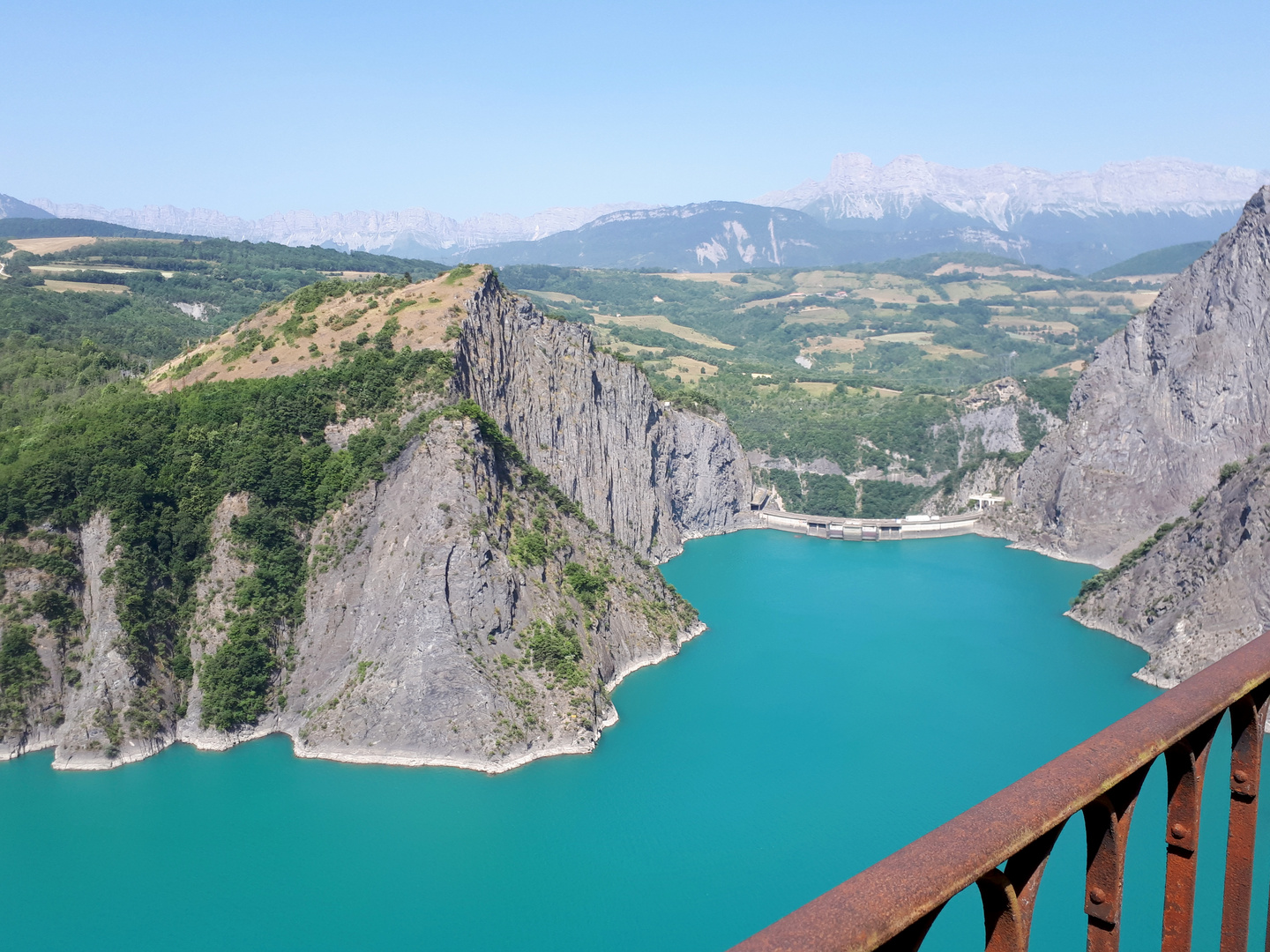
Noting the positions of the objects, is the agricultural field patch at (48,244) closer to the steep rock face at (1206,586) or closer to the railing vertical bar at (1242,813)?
the steep rock face at (1206,586)

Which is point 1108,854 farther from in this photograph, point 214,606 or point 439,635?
point 214,606

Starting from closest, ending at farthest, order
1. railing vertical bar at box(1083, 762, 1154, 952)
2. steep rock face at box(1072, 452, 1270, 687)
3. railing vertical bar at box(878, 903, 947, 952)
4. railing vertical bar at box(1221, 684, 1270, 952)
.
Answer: railing vertical bar at box(878, 903, 947, 952), railing vertical bar at box(1083, 762, 1154, 952), railing vertical bar at box(1221, 684, 1270, 952), steep rock face at box(1072, 452, 1270, 687)

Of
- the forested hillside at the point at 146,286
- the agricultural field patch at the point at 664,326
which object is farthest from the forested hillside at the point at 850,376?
the forested hillside at the point at 146,286

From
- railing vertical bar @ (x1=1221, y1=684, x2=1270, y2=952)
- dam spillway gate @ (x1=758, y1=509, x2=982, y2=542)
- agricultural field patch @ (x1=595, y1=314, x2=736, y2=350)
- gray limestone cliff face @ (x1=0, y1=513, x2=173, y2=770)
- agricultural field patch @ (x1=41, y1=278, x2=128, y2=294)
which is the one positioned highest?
agricultural field patch @ (x1=41, y1=278, x2=128, y2=294)

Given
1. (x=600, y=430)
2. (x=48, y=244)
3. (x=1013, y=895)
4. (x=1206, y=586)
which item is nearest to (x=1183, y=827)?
(x=1013, y=895)

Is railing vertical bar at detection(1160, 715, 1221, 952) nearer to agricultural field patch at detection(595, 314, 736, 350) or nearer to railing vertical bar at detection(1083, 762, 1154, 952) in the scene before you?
railing vertical bar at detection(1083, 762, 1154, 952)

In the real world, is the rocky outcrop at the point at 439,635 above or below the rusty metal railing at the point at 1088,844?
below

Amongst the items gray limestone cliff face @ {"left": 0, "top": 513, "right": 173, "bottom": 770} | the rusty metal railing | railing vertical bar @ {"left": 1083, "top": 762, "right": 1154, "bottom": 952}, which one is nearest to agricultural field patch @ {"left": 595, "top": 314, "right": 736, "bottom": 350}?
gray limestone cliff face @ {"left": 0, "top": 513, "right": 173, "bottom": 770}
